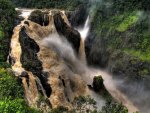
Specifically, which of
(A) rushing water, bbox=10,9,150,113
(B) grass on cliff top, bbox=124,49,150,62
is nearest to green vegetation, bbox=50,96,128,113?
(A) rushing water, bbox=10,9,150,113

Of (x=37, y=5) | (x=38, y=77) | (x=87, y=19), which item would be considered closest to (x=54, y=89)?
(x=38, y=77)

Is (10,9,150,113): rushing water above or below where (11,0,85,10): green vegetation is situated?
below

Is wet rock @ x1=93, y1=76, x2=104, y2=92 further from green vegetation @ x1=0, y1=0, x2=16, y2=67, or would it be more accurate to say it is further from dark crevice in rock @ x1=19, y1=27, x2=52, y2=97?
green vegetation @ x1=0, y1=0, x2=16, y2=67

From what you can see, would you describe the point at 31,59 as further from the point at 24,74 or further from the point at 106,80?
the point at 106,80

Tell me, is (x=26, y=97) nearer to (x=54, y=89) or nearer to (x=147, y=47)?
(x=54, y=89)

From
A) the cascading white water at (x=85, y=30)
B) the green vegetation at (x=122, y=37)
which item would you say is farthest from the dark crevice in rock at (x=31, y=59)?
the cascading white water at (x=85, y=30)

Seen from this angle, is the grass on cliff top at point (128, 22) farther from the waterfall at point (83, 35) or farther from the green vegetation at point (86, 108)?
the green vegetation at point (86, 108)

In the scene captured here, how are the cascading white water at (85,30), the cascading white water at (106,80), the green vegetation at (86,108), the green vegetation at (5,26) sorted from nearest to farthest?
the green vegetation at (86,108)
the cascading white water at (106,80)
the green vegetation at (5,26)
the cascading white water at (85,30)

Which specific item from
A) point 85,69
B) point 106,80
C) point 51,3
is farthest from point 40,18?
point 51,3

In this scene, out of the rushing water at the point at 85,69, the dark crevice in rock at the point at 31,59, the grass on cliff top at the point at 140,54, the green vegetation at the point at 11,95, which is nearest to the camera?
the green vegetation at the point at 11,95
